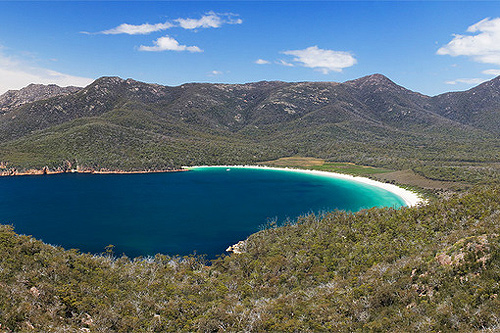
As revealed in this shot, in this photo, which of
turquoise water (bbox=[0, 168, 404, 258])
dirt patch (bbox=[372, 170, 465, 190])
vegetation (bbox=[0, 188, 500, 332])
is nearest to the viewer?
vegetation (bbox=[0, 188, 500, 332])

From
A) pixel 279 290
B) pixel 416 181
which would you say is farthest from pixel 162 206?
pixel 416 181

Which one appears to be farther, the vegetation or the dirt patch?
the dirt patch

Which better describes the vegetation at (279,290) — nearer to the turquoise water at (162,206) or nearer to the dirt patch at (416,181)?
Answer: the turquoise water at (162,206)

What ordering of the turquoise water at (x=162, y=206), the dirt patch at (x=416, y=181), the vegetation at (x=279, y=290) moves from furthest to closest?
the dirt patch at (x=416, y=181), the turquoise water at (x=162, y=206), the vegetation at (x=279, y=290)

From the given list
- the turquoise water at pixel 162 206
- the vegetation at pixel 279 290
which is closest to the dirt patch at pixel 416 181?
the turquoise water at pixel 162 206

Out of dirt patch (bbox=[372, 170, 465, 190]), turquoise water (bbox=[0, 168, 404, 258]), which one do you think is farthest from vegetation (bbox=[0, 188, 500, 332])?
dirt patch (bbox=[372, 170, 465, 190])

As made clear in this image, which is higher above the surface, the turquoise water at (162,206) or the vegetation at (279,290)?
the vegetation at (279,290)

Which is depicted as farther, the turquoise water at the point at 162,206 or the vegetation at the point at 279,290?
the turquoise water at the point at 162,206

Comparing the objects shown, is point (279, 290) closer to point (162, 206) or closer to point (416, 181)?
point (162, 206)

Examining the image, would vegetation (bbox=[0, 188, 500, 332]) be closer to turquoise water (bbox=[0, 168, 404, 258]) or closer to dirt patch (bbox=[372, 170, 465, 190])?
turquoise water (bbox=[0, 168, 404, 258])
